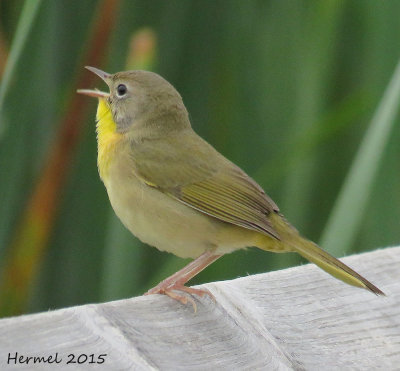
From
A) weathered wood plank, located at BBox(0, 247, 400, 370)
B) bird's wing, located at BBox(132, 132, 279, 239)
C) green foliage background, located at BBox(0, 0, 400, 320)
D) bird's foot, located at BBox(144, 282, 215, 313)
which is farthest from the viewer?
green foliage background, located at BBox(0, 0, 400, 320)

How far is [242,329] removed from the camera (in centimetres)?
191

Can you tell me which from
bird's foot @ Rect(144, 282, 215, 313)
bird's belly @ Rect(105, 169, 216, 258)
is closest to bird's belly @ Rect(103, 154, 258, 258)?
bird's belly @ Rect(105, 169, 216, 258)

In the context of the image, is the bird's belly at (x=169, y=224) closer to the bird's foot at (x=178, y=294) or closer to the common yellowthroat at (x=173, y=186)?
the common yellowthroat at (x=173, y=186)

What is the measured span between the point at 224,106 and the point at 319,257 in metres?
1.16

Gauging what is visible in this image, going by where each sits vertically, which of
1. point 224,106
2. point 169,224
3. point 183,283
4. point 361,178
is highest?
point 224,106

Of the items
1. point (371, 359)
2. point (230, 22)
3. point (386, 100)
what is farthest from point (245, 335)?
point (230, 22)

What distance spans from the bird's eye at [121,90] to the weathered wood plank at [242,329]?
33.9 inches

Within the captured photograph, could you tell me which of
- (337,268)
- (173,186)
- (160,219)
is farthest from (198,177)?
(337,268)

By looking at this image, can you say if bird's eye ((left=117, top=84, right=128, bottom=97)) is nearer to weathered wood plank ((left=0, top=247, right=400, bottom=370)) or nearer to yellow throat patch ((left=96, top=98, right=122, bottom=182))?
yellow throat patch ((left=96, top=98, right=122, bottom=182))

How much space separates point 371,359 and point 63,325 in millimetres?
631

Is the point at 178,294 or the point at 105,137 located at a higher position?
the point at 105,137

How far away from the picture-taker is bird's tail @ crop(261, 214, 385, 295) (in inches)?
82.7

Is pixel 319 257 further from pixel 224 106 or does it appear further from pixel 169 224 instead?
pixel 224 106

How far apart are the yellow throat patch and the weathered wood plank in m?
0.71
